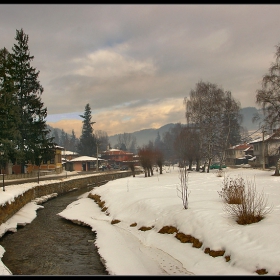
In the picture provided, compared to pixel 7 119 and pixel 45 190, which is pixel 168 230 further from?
pixel 7 119

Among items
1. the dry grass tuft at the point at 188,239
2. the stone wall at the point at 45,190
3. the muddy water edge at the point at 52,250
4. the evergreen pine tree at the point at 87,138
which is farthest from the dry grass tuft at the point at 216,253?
the evergreen pine tree at the point at 87,138

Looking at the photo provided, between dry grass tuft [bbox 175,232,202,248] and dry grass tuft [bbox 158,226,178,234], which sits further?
dry grass tuft [bbox 158,226,178,234]

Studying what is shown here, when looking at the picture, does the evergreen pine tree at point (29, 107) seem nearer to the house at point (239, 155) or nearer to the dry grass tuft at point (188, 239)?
the dry grass tuft at point (188, 239)

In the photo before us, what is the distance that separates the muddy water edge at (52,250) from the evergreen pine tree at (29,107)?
88.8 feet

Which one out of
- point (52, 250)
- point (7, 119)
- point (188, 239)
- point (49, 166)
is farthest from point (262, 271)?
point (49, 166)

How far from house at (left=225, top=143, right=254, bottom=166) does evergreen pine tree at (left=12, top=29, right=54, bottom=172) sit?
53075 mm

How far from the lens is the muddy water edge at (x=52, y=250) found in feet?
32.9

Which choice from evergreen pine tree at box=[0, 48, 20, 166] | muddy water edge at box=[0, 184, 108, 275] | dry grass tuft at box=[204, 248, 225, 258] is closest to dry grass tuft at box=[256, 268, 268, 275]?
dry grass tuft at box=[204, 248, 225, 258]

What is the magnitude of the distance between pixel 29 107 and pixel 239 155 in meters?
64.8

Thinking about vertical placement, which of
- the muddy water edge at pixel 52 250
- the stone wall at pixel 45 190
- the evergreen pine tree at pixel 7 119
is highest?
the evergreen pine tree at pixel 7 119

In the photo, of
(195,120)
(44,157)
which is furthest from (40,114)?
(195,120)

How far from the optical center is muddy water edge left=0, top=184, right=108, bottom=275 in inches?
395

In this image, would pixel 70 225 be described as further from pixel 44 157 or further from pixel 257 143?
pixel 257 143

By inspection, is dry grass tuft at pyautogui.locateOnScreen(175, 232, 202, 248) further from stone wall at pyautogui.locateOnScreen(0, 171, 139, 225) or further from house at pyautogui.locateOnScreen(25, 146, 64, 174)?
house at pyautogui.locateOnScreen(25, 146, 64, 174)
